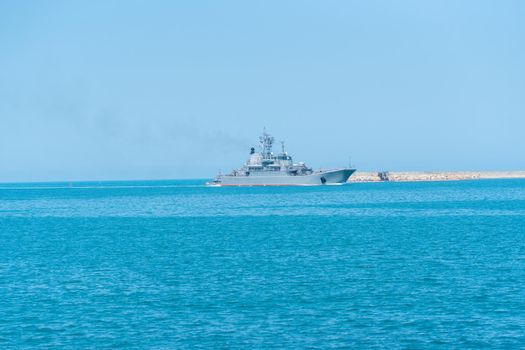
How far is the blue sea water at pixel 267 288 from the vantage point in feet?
84.9

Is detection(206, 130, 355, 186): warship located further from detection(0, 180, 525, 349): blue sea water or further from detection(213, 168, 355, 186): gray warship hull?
detection(0, 180, 525, 349): blue sea water

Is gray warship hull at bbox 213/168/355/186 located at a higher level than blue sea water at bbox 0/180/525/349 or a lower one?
higher

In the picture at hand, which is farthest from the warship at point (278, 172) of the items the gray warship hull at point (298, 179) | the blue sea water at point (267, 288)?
the blue sea water at point (267, 288)

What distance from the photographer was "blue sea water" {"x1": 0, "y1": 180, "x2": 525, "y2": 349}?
25875 millimetres

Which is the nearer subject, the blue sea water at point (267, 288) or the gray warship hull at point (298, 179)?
the blue sea water at point (267, 288)

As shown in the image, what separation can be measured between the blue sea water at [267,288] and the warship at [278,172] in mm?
113743

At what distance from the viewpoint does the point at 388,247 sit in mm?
50188

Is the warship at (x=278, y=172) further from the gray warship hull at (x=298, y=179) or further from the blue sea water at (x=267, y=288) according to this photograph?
the blue sea water at (x=267, y=288)

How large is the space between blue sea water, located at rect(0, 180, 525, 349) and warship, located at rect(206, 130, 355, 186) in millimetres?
113743

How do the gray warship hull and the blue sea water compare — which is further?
the gray warship hull

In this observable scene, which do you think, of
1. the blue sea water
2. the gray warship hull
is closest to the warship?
the gray warship hull

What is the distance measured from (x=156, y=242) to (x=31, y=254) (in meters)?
10.4

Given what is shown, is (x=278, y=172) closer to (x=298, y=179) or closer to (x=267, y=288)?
(x=298, y=179)

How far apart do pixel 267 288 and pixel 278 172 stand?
479 feet
